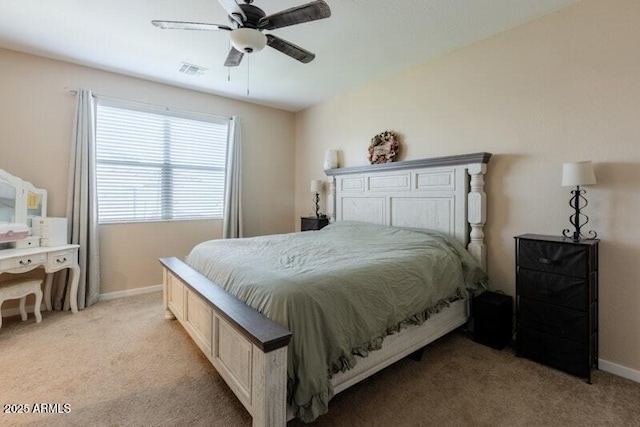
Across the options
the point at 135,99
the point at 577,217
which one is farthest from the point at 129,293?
the point at 577,217

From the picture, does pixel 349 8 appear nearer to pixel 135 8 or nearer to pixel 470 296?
pixel 135 8

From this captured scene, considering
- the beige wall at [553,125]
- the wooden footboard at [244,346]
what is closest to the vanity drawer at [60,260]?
the wooden footboard at [244,346]

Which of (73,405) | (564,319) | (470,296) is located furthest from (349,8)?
(73,405)

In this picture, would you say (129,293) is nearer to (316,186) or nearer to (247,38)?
(316,186)

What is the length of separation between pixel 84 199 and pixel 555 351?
4692mm

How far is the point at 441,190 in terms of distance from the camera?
3016 mm

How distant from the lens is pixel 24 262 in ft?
8.96

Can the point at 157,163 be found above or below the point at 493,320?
above

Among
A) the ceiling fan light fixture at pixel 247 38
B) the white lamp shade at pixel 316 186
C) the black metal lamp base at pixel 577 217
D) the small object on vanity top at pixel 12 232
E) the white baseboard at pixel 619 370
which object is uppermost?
the ceiling fan light fixture at pixel 247 38

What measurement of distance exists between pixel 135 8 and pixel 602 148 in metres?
3.76

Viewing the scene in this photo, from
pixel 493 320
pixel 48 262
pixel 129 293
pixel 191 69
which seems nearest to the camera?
pixel 493 320

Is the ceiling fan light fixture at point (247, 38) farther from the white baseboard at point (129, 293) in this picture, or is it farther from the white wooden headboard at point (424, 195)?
the white baseboard at point (129, 293)

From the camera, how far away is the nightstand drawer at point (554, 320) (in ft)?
6.69

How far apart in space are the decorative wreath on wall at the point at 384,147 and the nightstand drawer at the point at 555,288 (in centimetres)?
186
